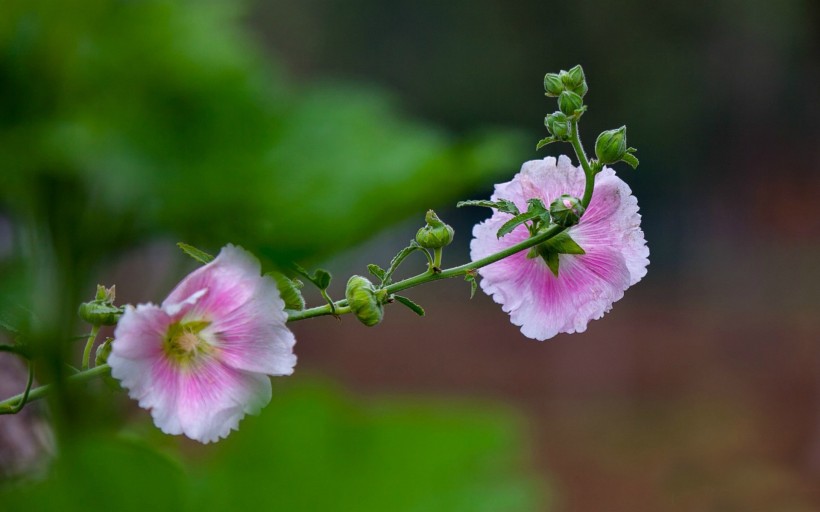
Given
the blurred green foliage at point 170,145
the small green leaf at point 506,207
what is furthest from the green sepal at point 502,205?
the blurred green foliage at point 170,145

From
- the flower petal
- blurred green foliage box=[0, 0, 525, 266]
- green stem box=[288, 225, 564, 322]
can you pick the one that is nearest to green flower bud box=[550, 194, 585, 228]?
green stem box=[288, 225, 564, 322]

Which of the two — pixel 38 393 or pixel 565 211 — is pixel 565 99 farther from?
pixel 38 393

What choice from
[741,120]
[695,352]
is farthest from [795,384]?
[741,120]

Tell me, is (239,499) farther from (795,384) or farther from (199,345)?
(795,384)

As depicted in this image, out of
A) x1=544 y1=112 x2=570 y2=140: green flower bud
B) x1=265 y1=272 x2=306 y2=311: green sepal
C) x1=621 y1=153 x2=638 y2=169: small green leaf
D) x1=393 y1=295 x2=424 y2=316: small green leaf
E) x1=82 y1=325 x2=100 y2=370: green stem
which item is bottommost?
x1=82 y1=325 x2=100 y2=370: green stem

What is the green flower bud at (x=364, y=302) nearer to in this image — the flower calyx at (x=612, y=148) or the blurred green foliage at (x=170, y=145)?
the flower calyx at (x=612, y=148)

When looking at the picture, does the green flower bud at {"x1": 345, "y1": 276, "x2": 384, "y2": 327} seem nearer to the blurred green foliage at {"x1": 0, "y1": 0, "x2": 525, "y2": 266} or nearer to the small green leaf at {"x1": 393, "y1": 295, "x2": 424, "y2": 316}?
the small green leaf at {"x1": 393, "y1": 295, "x2": 424, "y2": 316}
